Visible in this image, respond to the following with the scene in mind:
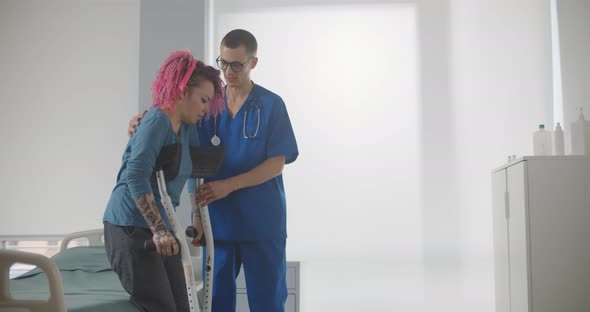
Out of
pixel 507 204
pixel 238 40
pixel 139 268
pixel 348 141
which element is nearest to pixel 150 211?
pixel 139 268

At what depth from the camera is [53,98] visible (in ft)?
12.8

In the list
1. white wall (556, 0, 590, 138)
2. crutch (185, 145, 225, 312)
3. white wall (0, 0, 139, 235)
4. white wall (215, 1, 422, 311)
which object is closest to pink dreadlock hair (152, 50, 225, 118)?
crutch (185, 145, 225, 312)

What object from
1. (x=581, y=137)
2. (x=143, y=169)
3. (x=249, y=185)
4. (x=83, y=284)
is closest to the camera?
(x=143, y=169)

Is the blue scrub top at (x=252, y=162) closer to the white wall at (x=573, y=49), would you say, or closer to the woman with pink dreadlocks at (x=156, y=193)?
the woman with pink dreadlocks at (x=156, y=193)

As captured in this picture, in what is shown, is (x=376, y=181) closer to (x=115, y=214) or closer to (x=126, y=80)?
(x=126, y=80)

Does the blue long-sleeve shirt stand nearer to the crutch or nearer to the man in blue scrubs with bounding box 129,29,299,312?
the crutch

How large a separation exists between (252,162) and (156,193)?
1.47 feet

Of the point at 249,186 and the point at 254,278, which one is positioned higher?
the point at 249,186

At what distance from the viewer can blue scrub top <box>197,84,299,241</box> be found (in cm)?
214

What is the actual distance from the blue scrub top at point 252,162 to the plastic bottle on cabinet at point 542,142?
5.09ft

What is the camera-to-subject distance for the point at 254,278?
6.93 feet

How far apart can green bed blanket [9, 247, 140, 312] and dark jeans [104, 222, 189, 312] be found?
9 cm

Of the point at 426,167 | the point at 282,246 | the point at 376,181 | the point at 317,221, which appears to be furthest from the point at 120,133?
the point at 282,246

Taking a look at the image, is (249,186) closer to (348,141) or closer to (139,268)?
(139,268)
